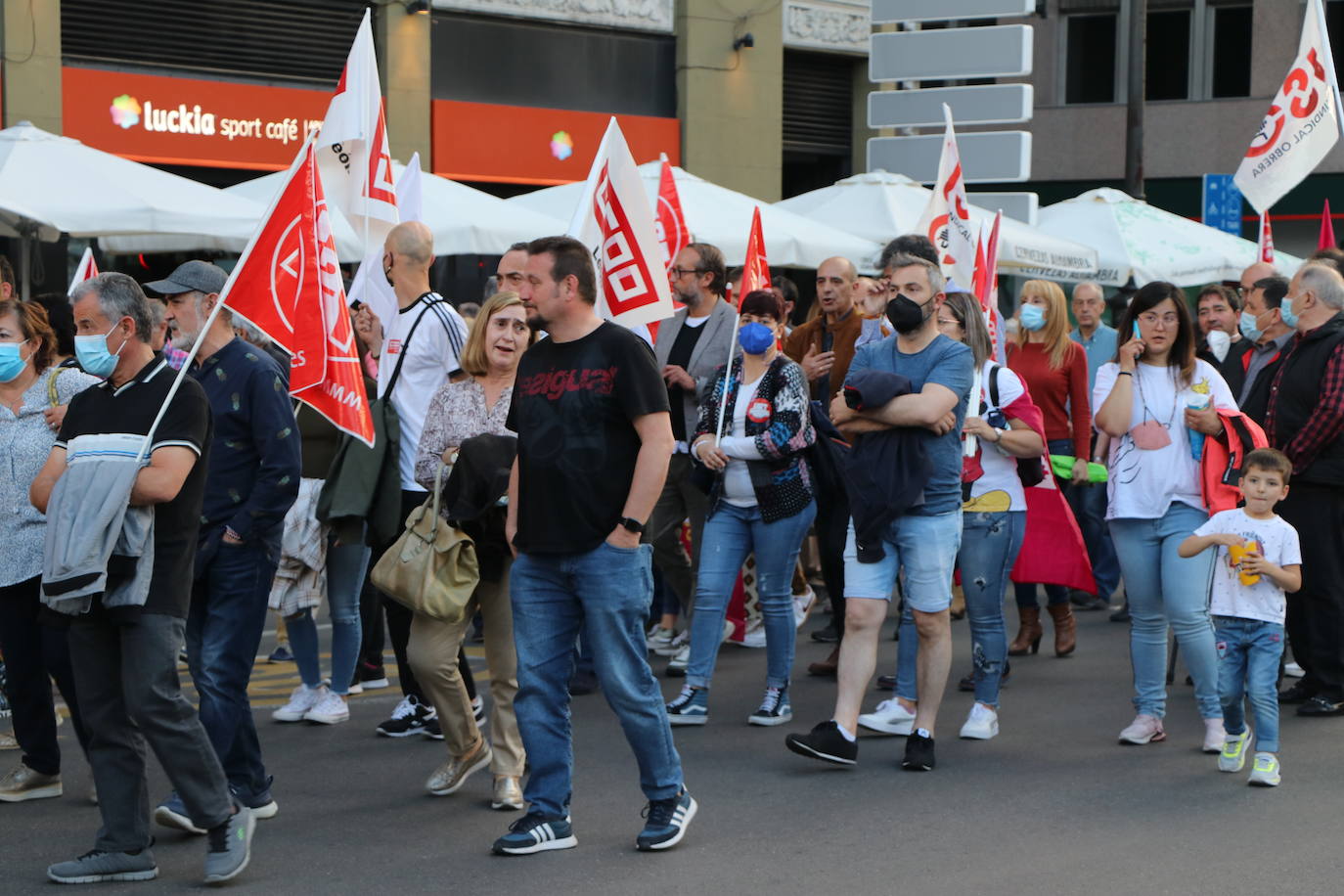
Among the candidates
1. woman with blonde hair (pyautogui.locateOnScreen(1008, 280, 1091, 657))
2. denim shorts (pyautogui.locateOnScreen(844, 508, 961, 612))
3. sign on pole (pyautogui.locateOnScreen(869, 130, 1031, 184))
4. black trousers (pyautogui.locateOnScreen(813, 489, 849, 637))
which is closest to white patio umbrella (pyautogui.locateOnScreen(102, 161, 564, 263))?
woman with blonde hair (pyautogui.locateOnScreen(1008, 280, 1091, 657))

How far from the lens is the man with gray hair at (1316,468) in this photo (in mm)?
8680

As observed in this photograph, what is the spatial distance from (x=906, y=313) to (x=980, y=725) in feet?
6.23

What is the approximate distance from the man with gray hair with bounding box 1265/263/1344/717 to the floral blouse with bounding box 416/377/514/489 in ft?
13.0

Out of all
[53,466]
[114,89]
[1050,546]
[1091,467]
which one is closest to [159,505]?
[53,466]

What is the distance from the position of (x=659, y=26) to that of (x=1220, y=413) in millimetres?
14860

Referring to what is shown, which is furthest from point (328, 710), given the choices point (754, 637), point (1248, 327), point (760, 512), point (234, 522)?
point (1248, 327)

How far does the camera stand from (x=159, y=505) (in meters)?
5.62

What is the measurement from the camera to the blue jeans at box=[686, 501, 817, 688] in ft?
27.2

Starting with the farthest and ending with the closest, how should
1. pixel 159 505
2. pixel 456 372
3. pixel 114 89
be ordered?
pixel 114 89
pixel 456 372
pixel 159 505

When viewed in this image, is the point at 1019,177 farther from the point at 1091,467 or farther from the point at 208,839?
the point at 208,839

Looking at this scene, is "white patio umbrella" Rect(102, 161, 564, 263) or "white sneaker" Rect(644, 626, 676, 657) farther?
"white patio umbrella" Rect(102, 161, 564, 263)

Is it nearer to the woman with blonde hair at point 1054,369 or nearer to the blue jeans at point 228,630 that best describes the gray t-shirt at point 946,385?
the blue jeans at point 228,630

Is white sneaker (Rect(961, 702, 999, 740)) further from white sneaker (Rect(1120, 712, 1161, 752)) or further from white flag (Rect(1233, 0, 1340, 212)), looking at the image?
white flag (Rect(1233, 0, 1340, 212))

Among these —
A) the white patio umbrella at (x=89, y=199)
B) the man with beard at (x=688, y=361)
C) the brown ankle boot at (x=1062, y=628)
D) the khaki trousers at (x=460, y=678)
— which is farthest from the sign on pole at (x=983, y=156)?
the khaki trousers at (x=460, y=678)
